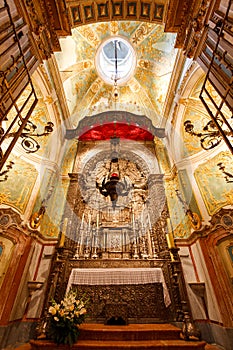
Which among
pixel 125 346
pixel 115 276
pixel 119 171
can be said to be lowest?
pixel 125 346

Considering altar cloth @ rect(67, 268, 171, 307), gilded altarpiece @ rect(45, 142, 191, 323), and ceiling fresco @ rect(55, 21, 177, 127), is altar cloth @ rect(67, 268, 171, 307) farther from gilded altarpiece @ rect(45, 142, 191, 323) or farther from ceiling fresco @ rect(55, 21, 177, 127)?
ceiling fresco @ rect(55, 21, 177, 127)

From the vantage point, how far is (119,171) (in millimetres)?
6719

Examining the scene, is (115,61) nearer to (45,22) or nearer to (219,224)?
(45,22)

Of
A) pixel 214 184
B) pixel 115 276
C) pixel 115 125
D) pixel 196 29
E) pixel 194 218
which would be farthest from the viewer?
pixel 115 125

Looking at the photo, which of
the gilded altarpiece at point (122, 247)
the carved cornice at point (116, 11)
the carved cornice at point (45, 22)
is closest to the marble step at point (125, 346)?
the gilded altarpiece at point (122, 247)

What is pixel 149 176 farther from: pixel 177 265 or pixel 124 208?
pixel 177 265

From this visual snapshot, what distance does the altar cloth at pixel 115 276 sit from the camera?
517 centimetres

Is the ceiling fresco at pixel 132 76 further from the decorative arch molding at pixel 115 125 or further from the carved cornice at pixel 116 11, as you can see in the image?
the carved cornice at pixel 116 11

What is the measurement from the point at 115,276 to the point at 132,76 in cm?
951

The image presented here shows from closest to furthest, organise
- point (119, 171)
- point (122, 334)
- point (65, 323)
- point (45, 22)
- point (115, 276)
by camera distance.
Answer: point (65, 323), point (122, 334), point (45, 22), point (115, 276), point (119, 171)

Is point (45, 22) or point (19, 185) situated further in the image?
point (19, 185)

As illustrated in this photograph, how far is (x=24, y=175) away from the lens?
6.11 metres

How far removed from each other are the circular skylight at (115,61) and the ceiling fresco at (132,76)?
0.71 ft

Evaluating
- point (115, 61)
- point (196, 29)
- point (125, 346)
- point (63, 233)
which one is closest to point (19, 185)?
point (63, 233)
